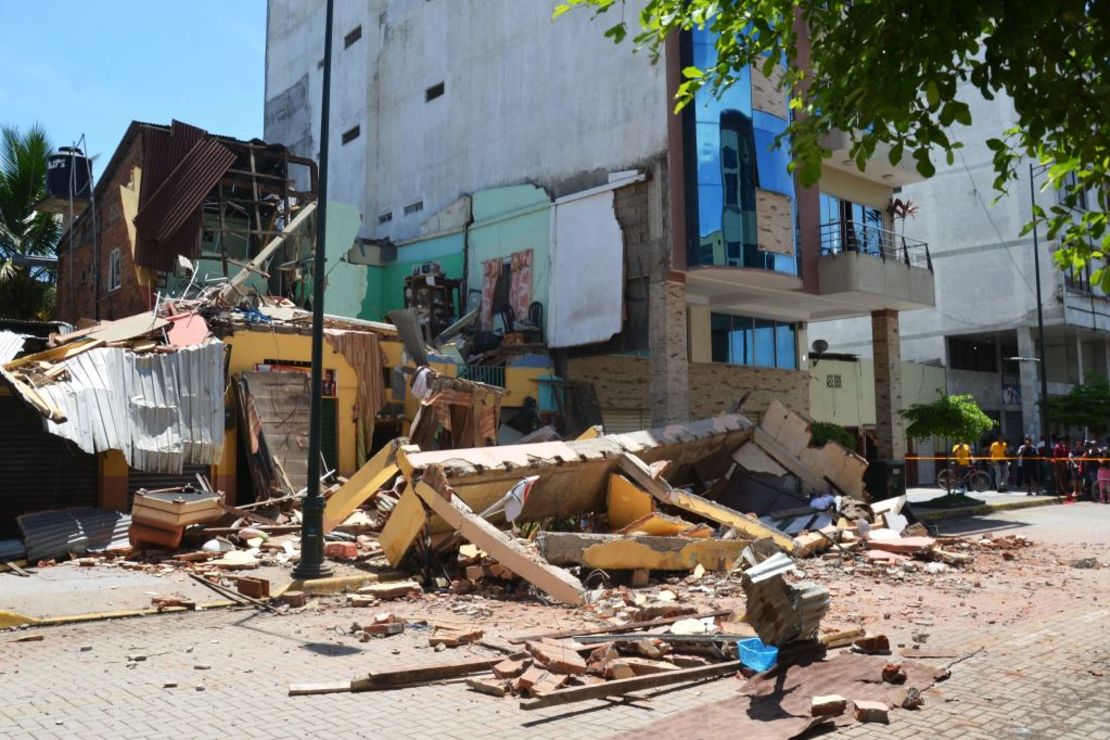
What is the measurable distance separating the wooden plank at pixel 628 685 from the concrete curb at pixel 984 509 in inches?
601

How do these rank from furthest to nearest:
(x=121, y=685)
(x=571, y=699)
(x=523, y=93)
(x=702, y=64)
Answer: (x=523, y=93), (x=702, y=64), (x=121, y=685), (x=571, y=699)

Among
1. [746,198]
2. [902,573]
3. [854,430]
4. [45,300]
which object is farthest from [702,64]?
[45,300]

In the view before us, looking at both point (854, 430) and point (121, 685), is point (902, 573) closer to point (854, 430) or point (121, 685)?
point (121, 685)

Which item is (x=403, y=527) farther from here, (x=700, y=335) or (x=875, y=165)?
(x=875, y=165)

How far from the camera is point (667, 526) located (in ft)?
41.0

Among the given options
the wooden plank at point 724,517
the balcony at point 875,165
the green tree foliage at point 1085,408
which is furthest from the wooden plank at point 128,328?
the green tree foliage at point 1085,408

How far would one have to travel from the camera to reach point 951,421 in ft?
74.9

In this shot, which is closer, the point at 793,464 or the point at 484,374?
the point at 793,464

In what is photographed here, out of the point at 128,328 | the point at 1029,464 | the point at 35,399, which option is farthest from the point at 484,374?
the point at 1029,464

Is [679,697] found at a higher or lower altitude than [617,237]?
lower

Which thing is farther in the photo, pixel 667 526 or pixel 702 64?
pixel 702 64

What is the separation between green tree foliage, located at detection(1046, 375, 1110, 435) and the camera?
30.8 metres

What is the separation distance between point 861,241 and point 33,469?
21.2m

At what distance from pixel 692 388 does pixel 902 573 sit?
492 inches
